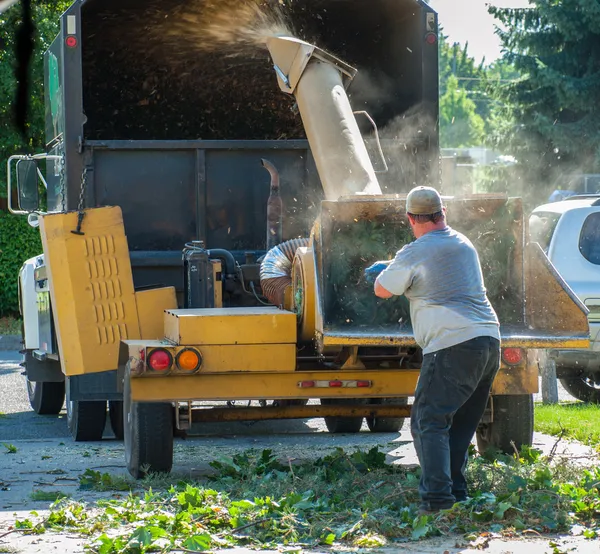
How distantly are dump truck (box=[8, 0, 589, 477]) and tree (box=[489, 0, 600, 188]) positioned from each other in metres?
18.8

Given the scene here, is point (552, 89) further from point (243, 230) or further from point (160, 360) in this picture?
point (160, 360)

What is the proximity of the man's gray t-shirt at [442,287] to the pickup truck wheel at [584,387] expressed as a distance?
5.95 m

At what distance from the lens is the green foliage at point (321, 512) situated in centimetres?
562

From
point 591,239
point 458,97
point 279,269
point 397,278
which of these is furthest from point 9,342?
point 458,97

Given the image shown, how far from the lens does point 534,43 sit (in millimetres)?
29406

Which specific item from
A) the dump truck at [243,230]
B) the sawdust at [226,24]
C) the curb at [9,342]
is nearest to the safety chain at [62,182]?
the dump truck at [243,230]

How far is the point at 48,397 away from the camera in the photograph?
11.2 meters

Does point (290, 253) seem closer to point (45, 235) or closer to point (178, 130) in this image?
point (45, 235)

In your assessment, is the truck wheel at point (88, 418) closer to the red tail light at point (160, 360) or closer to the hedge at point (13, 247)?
the red tail light at point (160, 360)

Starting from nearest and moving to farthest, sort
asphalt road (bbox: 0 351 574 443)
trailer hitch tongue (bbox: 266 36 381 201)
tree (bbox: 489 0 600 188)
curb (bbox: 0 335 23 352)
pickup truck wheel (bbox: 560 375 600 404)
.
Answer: trailer hitch tongue (bbox: 266 36 381 201) → asphalt road (bbox: 0 351 574 443) → pickup truck wheel (bbox: 560 375 600 404) → curb (bbox: 0 335 23 352) → tree (bbox: 489 0 600 188)

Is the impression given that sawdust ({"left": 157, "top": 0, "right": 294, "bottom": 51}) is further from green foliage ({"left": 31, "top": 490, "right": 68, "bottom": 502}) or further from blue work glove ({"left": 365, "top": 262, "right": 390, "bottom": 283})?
green foliage ({"left": 31, "top": 490, "right": 68, "bottom": 502})

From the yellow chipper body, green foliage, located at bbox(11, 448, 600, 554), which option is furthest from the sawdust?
green foliage, located at bbox(11, 448, 600, 554)

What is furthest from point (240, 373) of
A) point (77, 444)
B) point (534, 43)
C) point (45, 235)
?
point (534, 43)

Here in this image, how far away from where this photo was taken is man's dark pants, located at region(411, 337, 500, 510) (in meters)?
5.97
